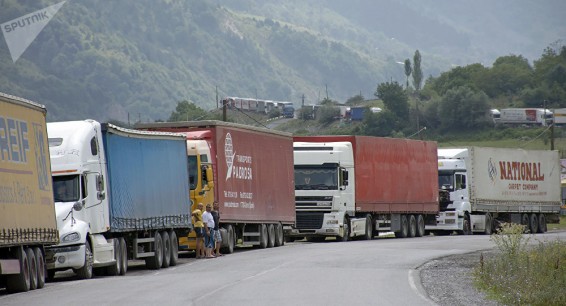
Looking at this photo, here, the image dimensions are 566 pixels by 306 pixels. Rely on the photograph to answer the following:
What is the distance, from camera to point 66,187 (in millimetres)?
28281

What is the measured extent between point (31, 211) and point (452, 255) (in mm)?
15071

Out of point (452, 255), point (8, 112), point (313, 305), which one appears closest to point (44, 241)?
point (8, 112)

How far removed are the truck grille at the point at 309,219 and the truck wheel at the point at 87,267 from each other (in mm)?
19064

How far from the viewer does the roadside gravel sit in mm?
21423

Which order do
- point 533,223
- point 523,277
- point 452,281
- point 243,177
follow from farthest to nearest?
point 533,223
point 243,177
point 452,281
point 523,277

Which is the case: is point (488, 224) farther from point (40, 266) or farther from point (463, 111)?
point (463, 111)

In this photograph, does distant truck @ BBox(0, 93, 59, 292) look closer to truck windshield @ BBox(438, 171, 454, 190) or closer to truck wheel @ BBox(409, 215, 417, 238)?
truck wheel @ BBox(409, 215, 417, 238)

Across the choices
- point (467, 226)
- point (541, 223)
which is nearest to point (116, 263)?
point (467, 226)

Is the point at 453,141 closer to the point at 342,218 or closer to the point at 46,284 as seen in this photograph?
the point at 342,218

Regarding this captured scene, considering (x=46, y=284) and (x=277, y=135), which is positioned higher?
(x=277, y=135)

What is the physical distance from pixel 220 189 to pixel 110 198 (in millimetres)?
9096

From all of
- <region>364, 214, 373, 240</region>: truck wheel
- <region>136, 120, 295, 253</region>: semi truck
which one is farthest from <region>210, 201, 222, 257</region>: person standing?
<region>364, 214, 373, 240</region>: truck wheel

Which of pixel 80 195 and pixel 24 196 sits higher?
pixel 24 196

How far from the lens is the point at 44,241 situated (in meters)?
25.6
